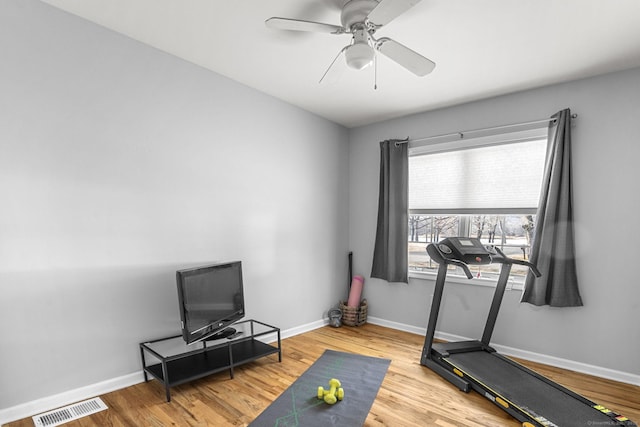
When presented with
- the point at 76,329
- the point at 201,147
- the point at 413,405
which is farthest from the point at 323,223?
the point at 76,329

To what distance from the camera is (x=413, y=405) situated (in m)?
2.28

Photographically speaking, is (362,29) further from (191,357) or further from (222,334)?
(191,357)

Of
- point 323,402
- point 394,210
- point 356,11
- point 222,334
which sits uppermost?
point 356,11

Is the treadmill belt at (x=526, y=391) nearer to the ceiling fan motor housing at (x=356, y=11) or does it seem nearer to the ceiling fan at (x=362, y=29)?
the ceiling fan at (x=362, y=29)

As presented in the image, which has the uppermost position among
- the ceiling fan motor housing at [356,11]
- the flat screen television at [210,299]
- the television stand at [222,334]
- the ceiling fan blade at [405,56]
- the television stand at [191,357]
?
the ceiling fan motor housing at [356,11]

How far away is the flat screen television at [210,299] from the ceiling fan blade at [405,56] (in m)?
2.05

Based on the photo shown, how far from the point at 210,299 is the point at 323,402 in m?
1.17

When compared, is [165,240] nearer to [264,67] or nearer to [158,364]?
[158,364]

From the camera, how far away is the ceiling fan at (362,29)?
1.67m

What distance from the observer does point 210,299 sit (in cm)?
262

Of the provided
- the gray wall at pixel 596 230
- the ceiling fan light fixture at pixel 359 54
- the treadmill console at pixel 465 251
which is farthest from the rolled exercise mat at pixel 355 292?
the ceiling fan light fixture at pixel 359 54

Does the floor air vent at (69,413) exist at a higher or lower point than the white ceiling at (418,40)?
lower

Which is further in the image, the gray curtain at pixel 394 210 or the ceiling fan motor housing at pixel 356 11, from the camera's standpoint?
the gray curtain at pixel 394 210

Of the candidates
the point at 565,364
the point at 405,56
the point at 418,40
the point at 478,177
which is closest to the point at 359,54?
the point at 405,56
